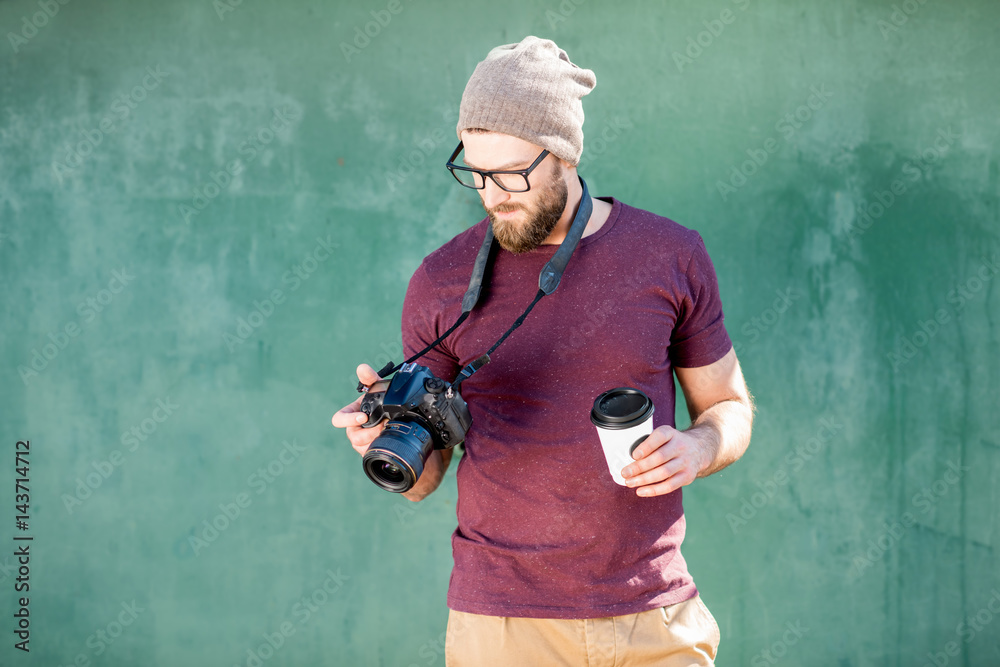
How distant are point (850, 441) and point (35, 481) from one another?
3.08 meters

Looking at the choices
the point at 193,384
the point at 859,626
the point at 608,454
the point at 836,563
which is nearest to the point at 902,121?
the point at 836,563

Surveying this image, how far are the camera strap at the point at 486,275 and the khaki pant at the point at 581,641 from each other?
1.55ft

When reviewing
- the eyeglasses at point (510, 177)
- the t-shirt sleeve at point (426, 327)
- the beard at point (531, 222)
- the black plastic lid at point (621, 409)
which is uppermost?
the eyeglasses at point (510, 177)

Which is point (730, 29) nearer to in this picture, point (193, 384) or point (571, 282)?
point (571, 282)

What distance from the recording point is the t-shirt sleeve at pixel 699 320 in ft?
5.69

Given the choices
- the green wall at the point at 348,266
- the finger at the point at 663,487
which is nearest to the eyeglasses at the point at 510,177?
the finger at the point at 663,487

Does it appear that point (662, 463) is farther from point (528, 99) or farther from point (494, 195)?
point (528, 99)

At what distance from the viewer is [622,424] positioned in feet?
4.45

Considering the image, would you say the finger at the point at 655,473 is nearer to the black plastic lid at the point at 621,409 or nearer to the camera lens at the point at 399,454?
the black plastic lid at the point at 621,409

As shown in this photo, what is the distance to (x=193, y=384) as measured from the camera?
3.09 m

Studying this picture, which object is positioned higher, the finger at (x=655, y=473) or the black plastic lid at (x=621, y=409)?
the black plastic lid at (x=621, y=409)

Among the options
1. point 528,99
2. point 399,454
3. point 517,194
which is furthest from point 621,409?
point 528,99

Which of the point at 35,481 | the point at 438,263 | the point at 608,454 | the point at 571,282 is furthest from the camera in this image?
the point at 35,481

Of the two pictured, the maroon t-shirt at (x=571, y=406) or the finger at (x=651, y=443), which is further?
the maroon t-shirt at (x=571, y=406)
